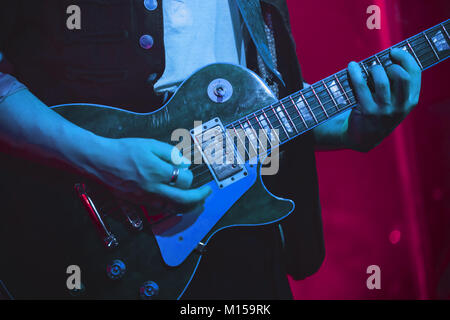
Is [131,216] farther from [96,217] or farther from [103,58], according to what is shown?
[103,58]

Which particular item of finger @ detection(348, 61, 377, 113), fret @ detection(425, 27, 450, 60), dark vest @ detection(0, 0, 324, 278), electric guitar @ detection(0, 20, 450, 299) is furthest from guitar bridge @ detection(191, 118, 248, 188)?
fret @ detection(425, 27, 450, 60)

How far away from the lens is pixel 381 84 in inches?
28.9

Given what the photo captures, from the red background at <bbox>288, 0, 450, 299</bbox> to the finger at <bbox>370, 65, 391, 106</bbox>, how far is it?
0.45 metres

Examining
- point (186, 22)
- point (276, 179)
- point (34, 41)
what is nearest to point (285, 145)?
point (276, 179)

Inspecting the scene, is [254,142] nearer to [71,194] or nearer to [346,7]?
[71,194]

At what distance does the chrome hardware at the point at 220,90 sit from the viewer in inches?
27.3

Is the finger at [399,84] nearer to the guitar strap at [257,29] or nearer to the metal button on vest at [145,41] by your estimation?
the guitar strap at [257,29]

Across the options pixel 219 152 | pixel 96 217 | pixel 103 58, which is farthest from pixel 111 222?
pixel 103 58

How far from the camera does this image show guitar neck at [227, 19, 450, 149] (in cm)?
72

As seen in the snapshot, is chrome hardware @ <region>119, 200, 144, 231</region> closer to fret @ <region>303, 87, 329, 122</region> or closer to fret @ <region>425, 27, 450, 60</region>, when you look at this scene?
fret @ <region>303, 87, 329, 122</region>

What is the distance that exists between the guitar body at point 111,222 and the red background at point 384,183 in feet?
2.08

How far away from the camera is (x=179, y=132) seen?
674 mm

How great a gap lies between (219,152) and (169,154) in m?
0.12

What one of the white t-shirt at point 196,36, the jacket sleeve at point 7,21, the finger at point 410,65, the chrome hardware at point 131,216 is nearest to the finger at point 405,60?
the finger at point 410,65
